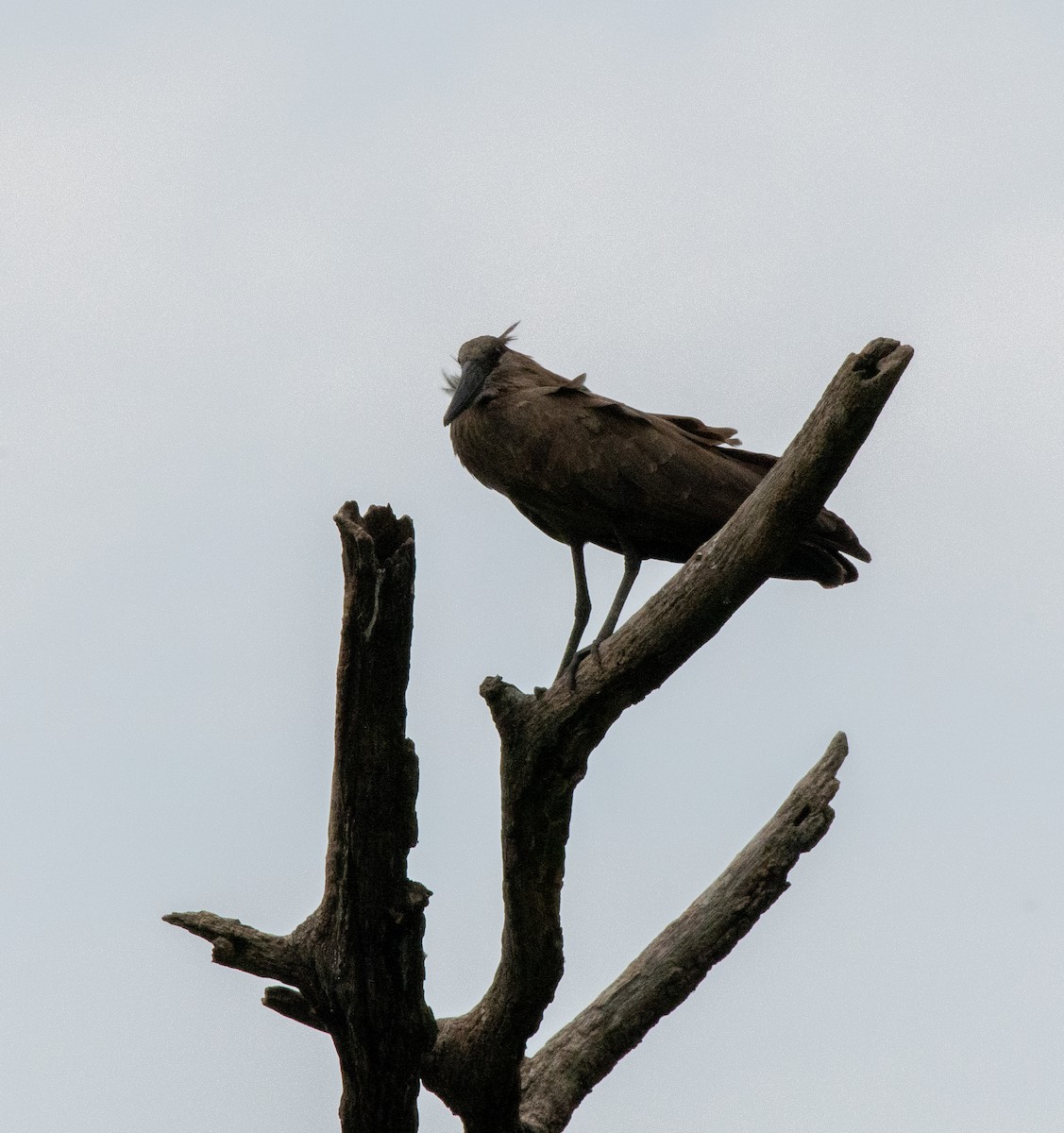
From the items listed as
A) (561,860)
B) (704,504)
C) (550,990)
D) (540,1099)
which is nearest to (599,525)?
(704,504)

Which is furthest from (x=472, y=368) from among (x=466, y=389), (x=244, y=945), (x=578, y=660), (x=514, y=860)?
(x=244, y=945)

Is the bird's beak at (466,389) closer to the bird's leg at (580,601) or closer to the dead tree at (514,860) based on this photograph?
the bird's leg at (580,601)

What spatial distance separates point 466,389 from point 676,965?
3.35 meters

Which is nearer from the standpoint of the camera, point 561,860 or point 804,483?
point 804,483

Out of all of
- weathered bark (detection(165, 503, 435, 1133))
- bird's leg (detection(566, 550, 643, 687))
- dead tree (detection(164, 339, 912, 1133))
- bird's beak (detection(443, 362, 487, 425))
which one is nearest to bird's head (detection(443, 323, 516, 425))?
bird's beak (detection(443, 362, 487, 425))

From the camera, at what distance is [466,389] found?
8070mm

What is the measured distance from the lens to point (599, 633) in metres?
6.88

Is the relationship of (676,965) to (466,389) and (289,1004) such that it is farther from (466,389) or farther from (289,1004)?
(466,389)

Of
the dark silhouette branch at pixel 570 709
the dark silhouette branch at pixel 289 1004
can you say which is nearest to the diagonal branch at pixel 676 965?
the dark silhouette branch at pixel 570 709

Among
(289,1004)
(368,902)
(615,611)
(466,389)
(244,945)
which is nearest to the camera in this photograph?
(368,902)

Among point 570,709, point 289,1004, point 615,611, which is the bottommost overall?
point 289,1004

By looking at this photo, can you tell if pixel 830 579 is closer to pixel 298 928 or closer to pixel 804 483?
pixel 804 483

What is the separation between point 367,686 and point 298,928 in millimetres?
1319

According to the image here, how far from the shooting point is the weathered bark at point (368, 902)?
17.5ft
